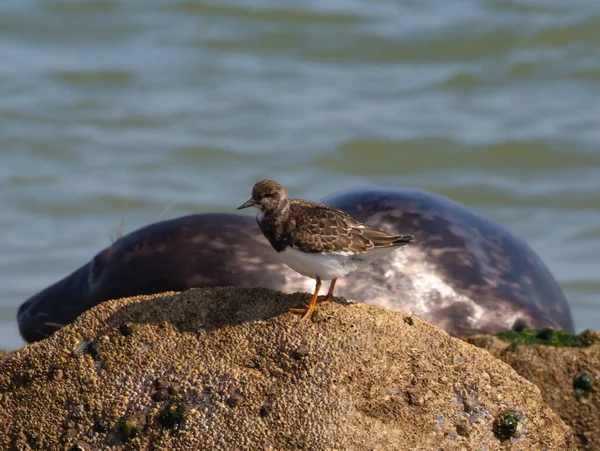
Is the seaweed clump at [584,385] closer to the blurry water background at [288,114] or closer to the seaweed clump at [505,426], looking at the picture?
the seaweed clump at [505,426]

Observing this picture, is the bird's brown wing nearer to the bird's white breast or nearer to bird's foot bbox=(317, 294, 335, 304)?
the bird's white breast

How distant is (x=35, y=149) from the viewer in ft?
46.2

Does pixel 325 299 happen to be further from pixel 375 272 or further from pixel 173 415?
pixel 375 272

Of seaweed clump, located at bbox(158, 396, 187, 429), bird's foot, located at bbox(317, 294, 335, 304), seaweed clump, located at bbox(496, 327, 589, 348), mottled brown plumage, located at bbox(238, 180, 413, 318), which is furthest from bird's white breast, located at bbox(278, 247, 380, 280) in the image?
seaweed clump, located at bbox(496, 327, 589, 348)

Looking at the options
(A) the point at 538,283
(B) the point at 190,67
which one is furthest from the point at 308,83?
(A) the point at 538,283

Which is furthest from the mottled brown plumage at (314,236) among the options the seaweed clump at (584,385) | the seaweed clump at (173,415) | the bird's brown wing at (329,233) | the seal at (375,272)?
the seal at (375,272)

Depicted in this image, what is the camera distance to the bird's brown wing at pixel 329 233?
4844 millimetres

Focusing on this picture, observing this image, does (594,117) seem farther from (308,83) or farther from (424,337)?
(424,337)

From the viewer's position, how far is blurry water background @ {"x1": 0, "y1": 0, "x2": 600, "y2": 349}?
39.8 feet

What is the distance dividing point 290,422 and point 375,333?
1.89 ft

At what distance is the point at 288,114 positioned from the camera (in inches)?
579

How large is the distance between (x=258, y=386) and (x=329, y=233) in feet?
2.74

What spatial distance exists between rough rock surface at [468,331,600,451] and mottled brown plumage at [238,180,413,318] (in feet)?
3.33

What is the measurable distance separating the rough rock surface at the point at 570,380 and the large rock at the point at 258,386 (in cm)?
75
